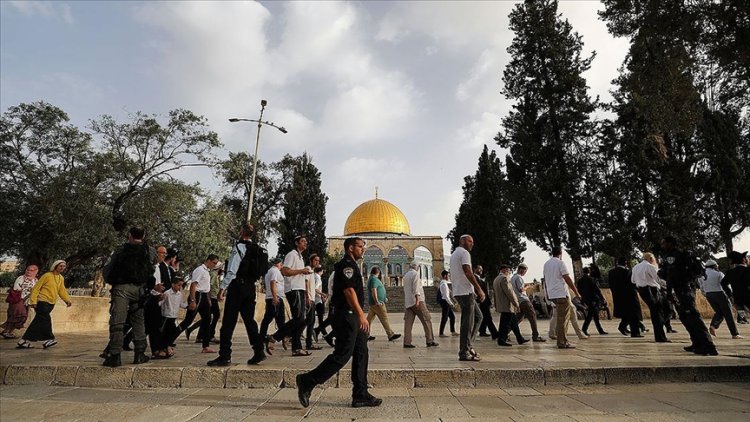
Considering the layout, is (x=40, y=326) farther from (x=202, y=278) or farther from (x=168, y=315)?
(x=202, y=278)

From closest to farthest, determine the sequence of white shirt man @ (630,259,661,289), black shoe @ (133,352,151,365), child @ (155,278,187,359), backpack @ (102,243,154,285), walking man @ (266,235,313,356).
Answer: backpack @ (102,243,154,285) → black shoe @ (133,352,151,365) → child @ (155,278,187,359) → walking man @ (266,235,313,356) → white shirt man @ (630,259,661,289)

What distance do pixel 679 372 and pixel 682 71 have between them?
28.0 ft

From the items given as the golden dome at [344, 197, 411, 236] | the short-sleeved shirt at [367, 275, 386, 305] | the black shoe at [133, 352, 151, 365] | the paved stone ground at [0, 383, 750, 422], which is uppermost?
the golden dome at [344, 197, 411, 236]

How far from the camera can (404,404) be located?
411 cm

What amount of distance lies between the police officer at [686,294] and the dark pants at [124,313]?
26.9ft

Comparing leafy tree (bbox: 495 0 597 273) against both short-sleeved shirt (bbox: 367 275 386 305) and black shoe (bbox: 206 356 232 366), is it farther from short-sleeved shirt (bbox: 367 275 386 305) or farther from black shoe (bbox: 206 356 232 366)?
black shoe (bbox: 206 356 232 366)

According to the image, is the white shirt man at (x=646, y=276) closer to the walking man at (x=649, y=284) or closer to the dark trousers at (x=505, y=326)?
the walking man at (x=649, y=284)

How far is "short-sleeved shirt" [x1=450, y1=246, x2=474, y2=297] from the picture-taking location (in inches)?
243

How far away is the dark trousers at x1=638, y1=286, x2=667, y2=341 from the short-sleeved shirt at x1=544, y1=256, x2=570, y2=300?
Result: 7.36 feet

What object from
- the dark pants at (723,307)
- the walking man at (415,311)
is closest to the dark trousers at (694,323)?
the dark pants at (723,307)

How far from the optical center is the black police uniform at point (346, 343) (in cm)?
389

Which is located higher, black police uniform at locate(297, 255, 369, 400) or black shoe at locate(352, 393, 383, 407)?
black police uniform at locate(297, 255, 369, 400)

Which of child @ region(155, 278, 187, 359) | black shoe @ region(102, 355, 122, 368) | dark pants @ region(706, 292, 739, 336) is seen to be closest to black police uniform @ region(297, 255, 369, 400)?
black shoe @ region(102, 355, 122, 368)

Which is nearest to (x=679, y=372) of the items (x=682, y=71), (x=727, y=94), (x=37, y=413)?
(x=37, y=413)
